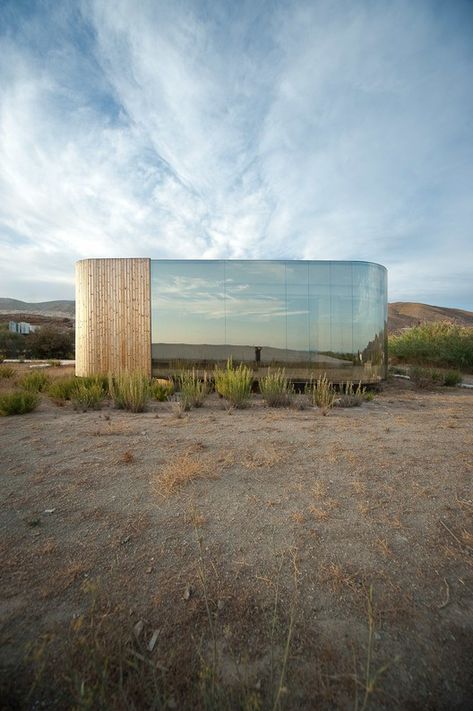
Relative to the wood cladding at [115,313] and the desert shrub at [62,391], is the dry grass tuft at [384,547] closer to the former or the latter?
the desert shrub at [62,391]

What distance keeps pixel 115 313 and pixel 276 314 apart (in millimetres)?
4075

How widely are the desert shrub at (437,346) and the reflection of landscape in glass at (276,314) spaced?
6314 millimetres

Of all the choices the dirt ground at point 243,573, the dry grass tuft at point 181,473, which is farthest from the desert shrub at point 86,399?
the dry grass tuft at point 181,473

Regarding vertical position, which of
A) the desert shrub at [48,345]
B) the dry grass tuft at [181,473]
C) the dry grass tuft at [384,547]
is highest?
the desert shrub at [48,345]

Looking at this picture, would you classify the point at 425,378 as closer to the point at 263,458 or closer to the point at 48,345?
the point at 263,458

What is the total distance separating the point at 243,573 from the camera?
1.50 meters

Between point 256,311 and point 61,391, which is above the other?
point 256,311

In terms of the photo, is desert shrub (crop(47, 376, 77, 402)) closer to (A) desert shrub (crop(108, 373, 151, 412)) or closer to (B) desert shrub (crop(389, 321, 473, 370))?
(A) desert shrub (crop(108, 373, 151, 412))

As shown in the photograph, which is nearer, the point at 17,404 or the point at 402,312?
the point at 17,404

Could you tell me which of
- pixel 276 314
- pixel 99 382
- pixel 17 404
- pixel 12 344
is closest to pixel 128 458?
pixel 17 404

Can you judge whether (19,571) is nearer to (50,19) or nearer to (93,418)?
(93,418)

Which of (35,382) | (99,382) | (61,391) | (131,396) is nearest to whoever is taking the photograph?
(131,396)

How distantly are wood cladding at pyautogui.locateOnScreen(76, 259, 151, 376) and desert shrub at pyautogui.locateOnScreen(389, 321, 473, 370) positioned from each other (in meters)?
10.9

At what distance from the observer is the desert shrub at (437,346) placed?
11695 mm
